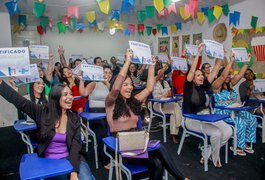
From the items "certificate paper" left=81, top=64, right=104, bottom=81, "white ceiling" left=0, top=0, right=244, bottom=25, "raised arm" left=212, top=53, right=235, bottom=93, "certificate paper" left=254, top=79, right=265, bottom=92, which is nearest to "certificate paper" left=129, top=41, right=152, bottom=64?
"certificate paper" left=81, top=64, right=104, bottom=81

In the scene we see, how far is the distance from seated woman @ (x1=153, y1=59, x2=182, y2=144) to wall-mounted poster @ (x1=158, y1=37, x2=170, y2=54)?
169 inches

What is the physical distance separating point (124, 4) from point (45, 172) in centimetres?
370

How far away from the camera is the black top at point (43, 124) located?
1728mm

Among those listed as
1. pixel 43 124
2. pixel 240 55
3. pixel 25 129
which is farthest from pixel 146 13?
pixel 43 124

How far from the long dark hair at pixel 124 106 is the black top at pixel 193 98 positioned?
0.94m

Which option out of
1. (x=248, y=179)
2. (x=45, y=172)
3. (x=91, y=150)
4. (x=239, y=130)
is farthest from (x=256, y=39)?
(x=45, y=172)

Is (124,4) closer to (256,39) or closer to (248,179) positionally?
(256,39)

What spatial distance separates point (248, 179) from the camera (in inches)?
103

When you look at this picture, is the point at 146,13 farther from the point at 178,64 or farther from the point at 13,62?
the point at 13,62

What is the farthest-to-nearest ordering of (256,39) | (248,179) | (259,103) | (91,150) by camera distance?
(256,39) < (259,103) < (91,150) < (248,179)

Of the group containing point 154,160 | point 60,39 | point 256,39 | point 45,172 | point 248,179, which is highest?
point 60,39

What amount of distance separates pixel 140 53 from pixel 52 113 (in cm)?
96

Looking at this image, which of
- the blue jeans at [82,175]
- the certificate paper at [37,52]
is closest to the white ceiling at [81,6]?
the certificate paper at [37,52]

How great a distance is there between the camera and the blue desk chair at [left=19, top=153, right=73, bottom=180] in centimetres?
136
